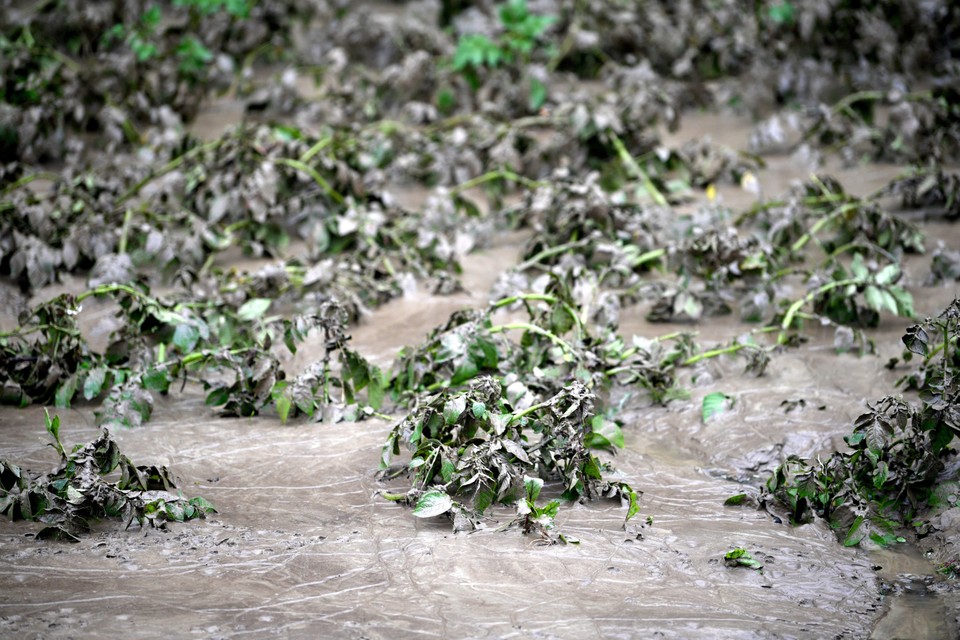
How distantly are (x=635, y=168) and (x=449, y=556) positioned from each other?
3469mm

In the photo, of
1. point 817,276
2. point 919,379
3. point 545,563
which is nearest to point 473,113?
point 817,276

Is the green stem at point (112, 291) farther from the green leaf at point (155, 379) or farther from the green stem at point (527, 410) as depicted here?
the green stem at point (527, 410)

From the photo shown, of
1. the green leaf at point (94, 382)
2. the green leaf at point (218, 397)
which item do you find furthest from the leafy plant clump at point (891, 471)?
the green leaf at point (94, 382)

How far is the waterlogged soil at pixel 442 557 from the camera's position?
2.50m

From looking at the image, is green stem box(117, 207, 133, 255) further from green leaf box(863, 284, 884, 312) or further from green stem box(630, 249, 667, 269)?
green leaf box(863, 284, 884, 312)

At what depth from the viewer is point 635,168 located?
5750 millimetres

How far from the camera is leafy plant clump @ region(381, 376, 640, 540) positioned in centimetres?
297

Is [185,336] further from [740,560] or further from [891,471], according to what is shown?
[891,471]

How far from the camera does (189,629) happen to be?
2395mm

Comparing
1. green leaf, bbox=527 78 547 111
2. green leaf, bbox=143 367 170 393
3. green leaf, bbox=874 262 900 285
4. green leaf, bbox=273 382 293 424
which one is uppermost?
green leaf, bbox=527 78 547 111

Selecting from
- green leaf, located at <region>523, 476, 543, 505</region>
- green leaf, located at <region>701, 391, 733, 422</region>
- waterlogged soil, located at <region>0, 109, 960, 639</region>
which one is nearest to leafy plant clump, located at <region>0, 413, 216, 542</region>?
waterlogged soil, located at <region>0, 109, 960, 639</region>

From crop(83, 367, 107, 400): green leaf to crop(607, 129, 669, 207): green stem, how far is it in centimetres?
307

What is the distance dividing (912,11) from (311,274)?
15.4 feet

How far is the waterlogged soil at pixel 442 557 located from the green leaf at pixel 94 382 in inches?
3.6
